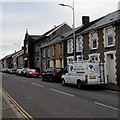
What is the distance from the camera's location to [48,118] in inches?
295

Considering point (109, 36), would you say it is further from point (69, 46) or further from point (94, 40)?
point (69, 46)

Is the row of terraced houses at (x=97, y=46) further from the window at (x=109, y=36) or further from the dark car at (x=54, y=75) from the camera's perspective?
the dark car at (x=54, y=75)

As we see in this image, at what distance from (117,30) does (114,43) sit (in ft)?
4.04

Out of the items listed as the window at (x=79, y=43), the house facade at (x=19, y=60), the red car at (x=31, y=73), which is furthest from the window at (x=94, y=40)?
the house facade at (x=19, y=60)

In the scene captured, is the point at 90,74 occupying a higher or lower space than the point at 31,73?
higher

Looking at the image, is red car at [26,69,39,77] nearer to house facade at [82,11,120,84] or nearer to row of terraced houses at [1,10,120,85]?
row of terraced houses at [1,10,120,85]

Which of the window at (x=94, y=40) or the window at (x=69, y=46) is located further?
the window at (x=69, y=46)

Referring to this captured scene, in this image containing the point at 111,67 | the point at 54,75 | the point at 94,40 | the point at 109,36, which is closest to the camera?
the point at 111,67

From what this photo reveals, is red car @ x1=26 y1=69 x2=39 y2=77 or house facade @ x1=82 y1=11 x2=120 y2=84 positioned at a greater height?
house facade @ x1=82 y1=11 x2=120 y2=84

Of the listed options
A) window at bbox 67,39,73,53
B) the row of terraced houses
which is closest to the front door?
the row of terraced houses

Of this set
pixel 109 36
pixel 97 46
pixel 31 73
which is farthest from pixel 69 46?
Result: pixel 109 36

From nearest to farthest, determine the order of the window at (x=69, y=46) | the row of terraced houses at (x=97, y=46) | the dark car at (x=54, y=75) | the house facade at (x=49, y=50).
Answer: the row of terraced houses at (x=97, y=46) → the dark car at (x=54, y=75) → the window at (x=69, y=46) → the house facade at (x=49, y=50)

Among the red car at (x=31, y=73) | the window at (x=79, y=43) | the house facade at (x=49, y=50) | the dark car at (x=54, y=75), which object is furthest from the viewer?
the house facade at (x=49, y=50)

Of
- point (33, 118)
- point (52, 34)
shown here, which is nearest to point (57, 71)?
point (33, 118)
